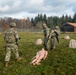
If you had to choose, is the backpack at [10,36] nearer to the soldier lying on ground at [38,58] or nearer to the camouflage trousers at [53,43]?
the soldier lying on ground at [38,58]

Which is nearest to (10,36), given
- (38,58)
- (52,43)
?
(38,58)

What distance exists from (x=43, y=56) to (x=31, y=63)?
158 centimetres

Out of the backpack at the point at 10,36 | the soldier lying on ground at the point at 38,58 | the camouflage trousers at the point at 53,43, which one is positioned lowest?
the soldier lying on ground at the point at 38,58

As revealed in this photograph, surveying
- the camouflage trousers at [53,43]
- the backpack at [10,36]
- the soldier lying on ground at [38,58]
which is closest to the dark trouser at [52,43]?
the camouflage trousers at [53,43]

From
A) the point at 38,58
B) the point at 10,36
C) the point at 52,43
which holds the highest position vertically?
the point at 10,36

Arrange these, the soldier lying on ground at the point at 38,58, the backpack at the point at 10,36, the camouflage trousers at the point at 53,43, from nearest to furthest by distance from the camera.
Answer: the backpack at the point at 10,36
the soldier lying on ground at the point at 38,58
the camouflage trousers at the point at 53,43

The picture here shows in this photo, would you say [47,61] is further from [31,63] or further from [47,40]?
[47,40]

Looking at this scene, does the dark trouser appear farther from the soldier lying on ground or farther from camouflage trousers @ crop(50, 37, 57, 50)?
the soldier lying on ground

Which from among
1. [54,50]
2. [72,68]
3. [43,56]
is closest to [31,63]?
[43,56]

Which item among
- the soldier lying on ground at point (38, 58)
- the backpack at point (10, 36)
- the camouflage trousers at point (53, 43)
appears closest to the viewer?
the backpack at point (10, 36)

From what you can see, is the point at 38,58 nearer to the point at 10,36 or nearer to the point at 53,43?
the point at 10,36

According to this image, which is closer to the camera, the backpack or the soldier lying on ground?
the backpack

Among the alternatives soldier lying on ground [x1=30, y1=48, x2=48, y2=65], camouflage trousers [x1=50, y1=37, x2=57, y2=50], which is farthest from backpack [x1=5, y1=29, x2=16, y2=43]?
camouflage trousers [x1=50, y1=37, x2=57, y2=50]

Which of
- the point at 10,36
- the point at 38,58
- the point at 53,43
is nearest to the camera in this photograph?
the point at 10,36
